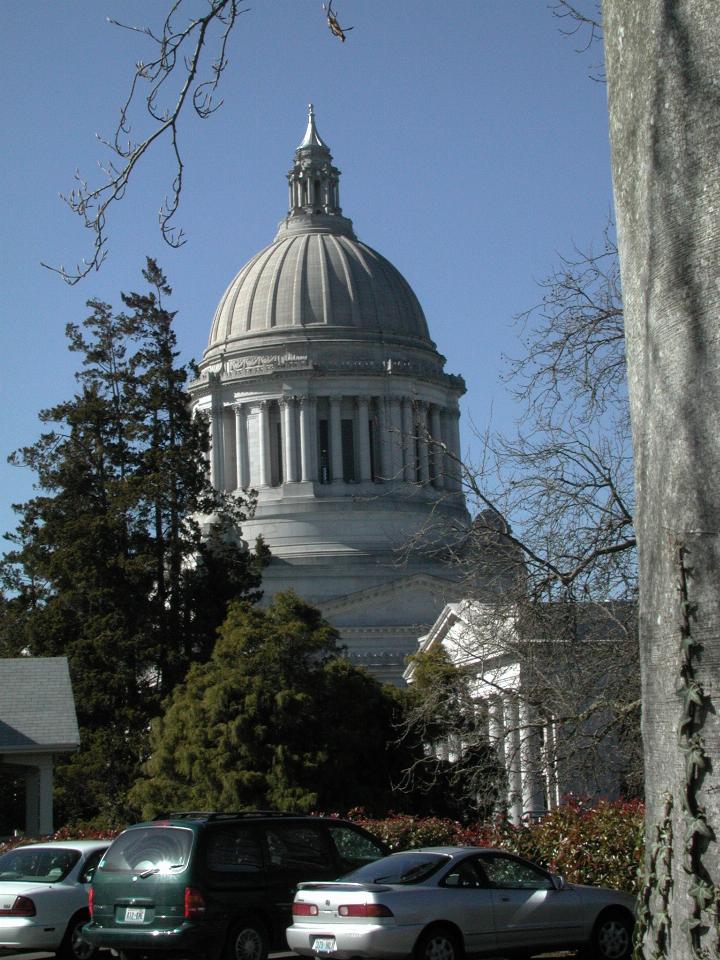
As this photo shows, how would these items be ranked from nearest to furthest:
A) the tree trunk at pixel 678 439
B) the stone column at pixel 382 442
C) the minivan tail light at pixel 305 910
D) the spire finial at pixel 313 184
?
the tree trunk at pixel 678 439
the minivan tail light at pixel 305 910
the stone column at pixel 382 442
the spire finial at pixel 313 184

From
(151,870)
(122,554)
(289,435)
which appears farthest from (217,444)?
(151,870)

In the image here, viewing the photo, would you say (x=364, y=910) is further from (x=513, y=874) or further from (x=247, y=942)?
(x=513, y=874)

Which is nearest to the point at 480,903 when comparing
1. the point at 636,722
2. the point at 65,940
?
the point at 636,722

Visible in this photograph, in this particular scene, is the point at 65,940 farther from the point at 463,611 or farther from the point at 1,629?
the point at 1,629

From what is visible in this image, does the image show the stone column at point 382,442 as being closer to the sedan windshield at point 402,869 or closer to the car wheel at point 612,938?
the car wheel at point 612,938

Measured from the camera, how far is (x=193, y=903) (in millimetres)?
14000

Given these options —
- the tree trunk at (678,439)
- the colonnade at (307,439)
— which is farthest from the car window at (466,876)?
the colonnade at (307,439)

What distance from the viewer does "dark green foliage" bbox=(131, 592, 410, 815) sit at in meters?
34.9

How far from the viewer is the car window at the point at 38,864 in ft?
57.1

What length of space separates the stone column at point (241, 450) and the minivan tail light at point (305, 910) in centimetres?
6602

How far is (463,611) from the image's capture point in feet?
75.2

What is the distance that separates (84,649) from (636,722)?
3702 cm

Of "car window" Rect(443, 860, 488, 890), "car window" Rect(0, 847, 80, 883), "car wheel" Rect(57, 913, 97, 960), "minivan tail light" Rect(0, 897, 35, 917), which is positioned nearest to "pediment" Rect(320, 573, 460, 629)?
"car window" Rect(0, 847, 80, 883)

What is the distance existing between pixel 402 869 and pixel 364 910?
0.89 m
